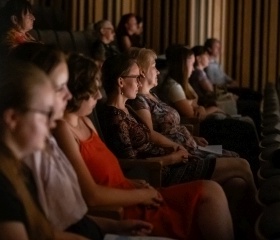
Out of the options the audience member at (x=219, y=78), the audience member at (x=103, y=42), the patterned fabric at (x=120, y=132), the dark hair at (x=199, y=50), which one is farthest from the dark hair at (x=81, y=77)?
the audience member at (x=219, y=78)

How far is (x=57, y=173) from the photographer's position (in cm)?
207

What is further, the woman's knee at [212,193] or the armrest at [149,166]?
the armrest at [149,166]

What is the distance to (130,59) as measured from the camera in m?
3.13

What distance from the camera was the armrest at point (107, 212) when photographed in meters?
2.40

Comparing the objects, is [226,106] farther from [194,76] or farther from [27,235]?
[27,235]

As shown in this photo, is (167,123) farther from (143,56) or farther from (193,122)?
(193,122)

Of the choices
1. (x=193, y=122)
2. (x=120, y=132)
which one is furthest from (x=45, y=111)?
(x=193, y=122)

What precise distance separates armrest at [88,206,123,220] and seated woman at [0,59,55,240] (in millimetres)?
585

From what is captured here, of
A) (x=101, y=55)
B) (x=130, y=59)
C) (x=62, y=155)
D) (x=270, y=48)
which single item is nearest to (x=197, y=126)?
(x=101, y=55)

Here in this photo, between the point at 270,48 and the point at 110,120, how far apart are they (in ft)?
16.5

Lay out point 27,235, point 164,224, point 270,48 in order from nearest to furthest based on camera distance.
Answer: point 27,235
point 164,224
point 270,48

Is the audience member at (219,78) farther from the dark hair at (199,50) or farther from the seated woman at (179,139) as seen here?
the seated woman at (179,139)

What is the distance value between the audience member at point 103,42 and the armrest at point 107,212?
2.98 meters

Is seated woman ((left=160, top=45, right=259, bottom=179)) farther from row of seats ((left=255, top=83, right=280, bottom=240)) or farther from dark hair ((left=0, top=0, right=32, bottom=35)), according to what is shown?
dark hair ((left=0, top=0, right=32, bottom=35))
